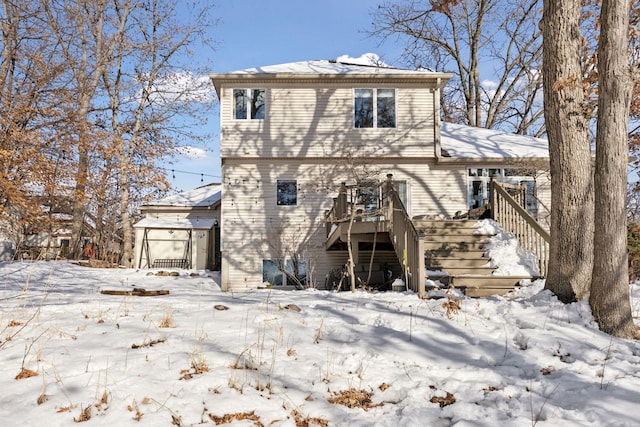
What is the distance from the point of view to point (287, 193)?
56.5 ft

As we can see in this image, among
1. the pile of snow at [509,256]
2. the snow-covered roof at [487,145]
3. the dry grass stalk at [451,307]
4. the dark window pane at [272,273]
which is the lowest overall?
the dark window pane at [272,273]

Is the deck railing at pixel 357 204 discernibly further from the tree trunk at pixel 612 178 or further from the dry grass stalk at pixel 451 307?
the tree trunk at pixel 612 178

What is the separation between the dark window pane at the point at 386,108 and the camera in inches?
678

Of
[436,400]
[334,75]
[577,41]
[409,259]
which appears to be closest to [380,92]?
[334,75]

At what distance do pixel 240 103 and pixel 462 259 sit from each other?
1003 cm

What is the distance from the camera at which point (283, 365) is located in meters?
4.27

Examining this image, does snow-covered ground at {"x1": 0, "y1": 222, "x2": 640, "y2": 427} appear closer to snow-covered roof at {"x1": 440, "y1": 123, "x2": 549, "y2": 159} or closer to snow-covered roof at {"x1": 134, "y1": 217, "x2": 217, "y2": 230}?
snow-covered roof at {"x1": 440, "y1": 123, "x2": 549, "y2": 159}

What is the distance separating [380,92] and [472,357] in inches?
545

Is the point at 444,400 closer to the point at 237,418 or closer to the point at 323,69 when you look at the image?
the point at 237,418

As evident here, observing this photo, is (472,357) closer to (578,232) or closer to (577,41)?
(578,232)

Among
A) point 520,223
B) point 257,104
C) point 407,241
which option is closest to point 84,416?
point 407,241

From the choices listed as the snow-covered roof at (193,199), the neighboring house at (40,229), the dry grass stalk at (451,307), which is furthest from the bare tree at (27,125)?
the dry grass stalk at (451,307)

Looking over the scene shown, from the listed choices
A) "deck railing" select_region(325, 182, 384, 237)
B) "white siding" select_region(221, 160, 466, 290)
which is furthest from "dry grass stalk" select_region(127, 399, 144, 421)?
"white siding" select_region(221, 160, 466, 290)

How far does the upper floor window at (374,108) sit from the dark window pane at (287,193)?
119 inches
